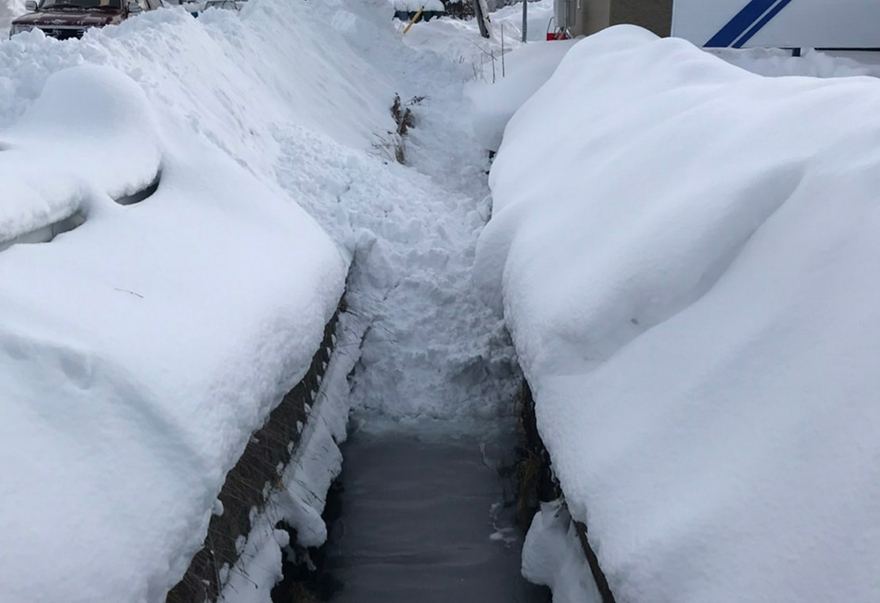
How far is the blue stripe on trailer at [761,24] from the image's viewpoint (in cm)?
1112

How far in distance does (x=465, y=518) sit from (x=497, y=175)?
3.26 meters

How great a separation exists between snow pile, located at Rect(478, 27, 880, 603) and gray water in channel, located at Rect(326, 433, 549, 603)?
1428mm

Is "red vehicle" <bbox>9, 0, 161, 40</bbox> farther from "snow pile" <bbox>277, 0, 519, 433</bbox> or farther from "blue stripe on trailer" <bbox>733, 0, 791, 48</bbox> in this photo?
"blue stripe on trailer" <bbox>733, 0, 791, 48</bbox>

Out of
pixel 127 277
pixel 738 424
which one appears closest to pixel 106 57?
pixel 127 277

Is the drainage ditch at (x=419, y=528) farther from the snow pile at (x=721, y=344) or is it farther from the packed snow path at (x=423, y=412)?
the snow pile at (x=721, y=344)

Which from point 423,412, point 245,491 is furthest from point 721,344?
point 423,412

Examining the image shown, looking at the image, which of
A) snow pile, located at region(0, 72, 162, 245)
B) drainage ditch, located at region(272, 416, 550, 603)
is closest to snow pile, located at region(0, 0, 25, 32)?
snow pile, located at region(0, 72, 162, 245)

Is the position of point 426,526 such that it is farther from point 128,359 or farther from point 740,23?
point 740,23

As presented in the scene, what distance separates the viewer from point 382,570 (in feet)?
15.7

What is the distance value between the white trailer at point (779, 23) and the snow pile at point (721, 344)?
6.90 m

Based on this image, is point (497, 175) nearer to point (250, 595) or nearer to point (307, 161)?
point (307, 161)

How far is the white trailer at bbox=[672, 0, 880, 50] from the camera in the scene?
11.1 m

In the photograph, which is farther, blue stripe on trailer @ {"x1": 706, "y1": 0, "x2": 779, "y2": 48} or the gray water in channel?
blue stripe on trailer @ {"x1": 706, "y1": 0, "x2": 779, "y2": 48}

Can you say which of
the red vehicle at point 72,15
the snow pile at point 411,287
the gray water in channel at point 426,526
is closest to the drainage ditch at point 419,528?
the gray water in channel at point 426,526
